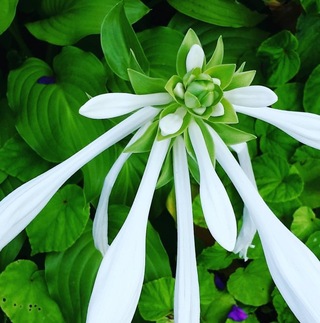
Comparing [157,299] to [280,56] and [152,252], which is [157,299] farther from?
[280,56]

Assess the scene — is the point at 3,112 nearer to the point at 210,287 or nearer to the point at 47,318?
the point at 47,318

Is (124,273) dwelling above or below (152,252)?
above

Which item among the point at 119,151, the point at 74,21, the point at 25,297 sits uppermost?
the point at 74,21

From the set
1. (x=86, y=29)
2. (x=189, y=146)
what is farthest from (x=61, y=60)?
(x=189, y=146)

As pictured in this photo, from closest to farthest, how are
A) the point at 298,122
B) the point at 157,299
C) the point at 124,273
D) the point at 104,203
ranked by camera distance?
the point at 124,273, the point at 298,122, the point at 104,203, the point at 157,299

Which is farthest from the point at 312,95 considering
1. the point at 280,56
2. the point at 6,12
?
the point at 6,12

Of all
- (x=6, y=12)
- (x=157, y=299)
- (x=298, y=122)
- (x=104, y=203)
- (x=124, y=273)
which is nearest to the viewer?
(x=124, y=273)
